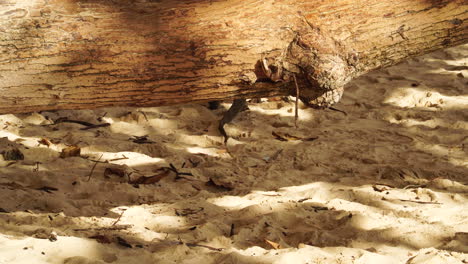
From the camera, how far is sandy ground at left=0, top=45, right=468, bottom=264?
2953mm

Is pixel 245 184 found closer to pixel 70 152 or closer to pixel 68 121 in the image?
pixel 70 152

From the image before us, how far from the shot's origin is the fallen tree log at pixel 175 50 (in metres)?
2.63

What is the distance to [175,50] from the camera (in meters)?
2.67

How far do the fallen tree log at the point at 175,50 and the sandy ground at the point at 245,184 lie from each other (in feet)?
2.41

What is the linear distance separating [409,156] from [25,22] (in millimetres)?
2957

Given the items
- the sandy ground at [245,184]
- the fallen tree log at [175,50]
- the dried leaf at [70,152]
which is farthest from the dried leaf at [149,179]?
the fallen tree log at [175,50]

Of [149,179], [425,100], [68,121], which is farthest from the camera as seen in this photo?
[425,100]

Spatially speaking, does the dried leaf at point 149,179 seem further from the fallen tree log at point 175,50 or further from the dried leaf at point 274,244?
the fallen tree log at point 175,50

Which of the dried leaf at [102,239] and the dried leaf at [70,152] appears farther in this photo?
the dried leaf at [70,152]

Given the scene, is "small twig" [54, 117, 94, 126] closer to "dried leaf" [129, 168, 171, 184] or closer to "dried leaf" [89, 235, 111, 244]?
"dried leaf" [129, 168, 171, 184]

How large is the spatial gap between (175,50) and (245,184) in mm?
1511

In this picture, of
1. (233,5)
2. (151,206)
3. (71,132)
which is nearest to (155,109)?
(71,132)

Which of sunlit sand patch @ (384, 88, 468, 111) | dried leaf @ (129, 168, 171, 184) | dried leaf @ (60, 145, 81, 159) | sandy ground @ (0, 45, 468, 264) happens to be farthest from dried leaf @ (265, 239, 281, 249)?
sunlit sand patch @ (384, 88, 468, 111)

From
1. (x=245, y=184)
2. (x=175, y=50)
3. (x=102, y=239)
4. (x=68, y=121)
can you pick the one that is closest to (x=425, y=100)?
(x=245, y=184)
